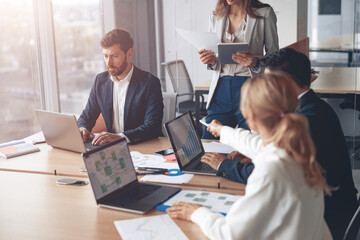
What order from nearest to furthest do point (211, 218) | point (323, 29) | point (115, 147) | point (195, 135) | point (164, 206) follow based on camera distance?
point (211, 218) < point (164, 206) < point (115, 147) < point (195, 135) < point (323, 29)

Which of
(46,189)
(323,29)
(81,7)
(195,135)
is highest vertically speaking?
(81,7)

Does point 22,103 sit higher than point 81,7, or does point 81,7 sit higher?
point 81,7

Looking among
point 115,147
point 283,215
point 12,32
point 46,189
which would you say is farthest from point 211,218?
point 12,32

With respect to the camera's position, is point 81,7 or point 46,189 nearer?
point 46,189

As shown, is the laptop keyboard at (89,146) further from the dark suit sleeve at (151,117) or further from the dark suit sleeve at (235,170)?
the dark suit sleeve at (235,170)

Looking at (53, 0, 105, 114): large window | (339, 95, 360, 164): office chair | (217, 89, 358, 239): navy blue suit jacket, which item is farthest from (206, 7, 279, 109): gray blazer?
(53, 0, 105, 114): large window

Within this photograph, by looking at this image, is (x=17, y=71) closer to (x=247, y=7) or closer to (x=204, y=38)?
(x=204, y=38)

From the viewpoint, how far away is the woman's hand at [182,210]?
5.28 feet

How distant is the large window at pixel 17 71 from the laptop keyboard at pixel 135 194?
2.49 meters

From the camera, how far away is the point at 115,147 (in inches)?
74.4

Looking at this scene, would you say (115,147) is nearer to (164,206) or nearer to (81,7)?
(164,206)

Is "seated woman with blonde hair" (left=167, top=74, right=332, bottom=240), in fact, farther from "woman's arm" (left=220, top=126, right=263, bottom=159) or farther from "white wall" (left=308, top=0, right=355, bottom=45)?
"white wall" (left=308, top=0, right=355, bottom=45)

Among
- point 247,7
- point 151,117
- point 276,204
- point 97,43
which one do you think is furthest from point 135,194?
point 97,43

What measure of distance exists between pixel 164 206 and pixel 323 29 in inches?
126
